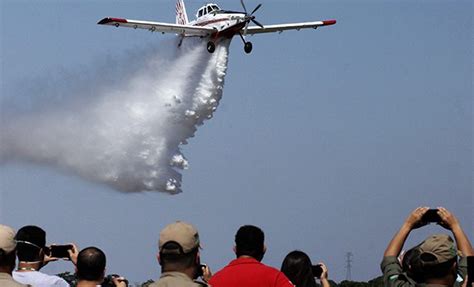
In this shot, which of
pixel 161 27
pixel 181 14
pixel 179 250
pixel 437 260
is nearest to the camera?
pixel 437 260

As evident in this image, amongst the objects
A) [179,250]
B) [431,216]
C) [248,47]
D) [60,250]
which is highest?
[248,47]

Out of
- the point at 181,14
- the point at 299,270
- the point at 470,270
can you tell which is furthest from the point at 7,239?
the point at 181,14

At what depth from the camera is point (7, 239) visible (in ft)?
31.6

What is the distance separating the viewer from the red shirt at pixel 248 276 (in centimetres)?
1091

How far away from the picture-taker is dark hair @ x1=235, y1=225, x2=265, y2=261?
11.2 meters

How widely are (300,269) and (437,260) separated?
131 inches

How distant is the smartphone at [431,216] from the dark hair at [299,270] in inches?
98.8

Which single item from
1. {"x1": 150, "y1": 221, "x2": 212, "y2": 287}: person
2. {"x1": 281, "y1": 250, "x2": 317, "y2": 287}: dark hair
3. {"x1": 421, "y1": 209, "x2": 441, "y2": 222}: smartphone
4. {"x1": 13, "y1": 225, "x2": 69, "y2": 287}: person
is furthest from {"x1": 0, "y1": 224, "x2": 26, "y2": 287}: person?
{"x1": 421, "y1": 209, "x2": 441, "y2": 222}: smartphone

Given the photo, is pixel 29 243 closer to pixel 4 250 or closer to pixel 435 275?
pixel 4 250

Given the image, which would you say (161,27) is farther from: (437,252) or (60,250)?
(437,252)

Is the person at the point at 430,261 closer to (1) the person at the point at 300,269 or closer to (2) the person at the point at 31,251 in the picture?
(1) the person at the point at 300,269

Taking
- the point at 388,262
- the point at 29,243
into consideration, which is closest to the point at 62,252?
the point at 29,243

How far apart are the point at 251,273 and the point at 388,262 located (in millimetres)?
2630

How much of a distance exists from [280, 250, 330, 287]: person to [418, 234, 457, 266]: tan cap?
312cm
